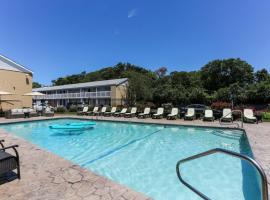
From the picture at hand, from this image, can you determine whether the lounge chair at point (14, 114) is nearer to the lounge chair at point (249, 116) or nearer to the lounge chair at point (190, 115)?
the lounge chair at point (190, 115)

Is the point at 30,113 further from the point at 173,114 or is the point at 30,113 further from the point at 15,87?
the point at 173,114

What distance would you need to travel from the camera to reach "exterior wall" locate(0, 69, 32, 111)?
21.8 meters

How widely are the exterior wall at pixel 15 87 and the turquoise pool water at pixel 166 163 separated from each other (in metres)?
13.8

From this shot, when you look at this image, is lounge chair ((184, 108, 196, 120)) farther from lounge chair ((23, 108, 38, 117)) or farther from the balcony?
the balcony

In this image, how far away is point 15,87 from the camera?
23.0 meters

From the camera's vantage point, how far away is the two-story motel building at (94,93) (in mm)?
33281

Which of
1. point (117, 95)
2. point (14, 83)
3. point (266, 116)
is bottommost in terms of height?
point (266, 116)

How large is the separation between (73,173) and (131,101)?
27.8 metres

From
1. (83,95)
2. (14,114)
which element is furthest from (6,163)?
(83,95)

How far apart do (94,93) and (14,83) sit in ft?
47.5

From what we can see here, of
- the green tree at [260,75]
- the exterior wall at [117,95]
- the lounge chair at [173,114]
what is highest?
the green tree at [260,75]

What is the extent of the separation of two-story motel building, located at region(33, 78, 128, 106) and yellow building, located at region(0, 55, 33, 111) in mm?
12500

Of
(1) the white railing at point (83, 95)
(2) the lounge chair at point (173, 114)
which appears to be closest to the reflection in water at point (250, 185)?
(2) the lounge chair at point (173, 114)

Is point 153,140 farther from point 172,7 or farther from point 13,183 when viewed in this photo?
point 172,7
